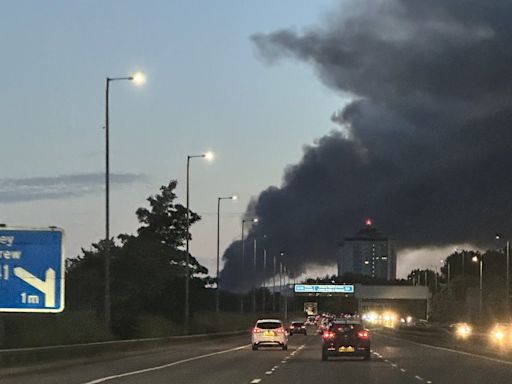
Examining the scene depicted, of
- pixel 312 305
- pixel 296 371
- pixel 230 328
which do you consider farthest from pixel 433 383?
pixel 312 305

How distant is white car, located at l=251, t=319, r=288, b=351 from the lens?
59.9m

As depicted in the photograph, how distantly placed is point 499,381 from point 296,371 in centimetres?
789

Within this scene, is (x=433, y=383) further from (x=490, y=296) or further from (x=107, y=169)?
(x=490, y=296)

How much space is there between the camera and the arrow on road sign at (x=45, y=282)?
77.1 ft

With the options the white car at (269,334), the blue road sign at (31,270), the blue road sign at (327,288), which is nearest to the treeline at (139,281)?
the white car at (269,334)

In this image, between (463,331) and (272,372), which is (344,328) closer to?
(272,372)

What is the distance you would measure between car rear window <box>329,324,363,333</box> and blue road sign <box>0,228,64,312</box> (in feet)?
75.9

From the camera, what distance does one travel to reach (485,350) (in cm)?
5434

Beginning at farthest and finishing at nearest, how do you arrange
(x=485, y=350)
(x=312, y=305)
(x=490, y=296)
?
(x=312, y=305) → (x=490, y=296) → (x=485, y=350)

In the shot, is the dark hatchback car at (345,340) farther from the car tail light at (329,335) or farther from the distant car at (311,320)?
the distant car at (311,320)

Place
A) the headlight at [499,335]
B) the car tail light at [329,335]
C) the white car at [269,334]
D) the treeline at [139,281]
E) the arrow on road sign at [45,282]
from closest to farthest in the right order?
the arrow on road sign at [45,282] → the car tail light at [329,335] → the white car at [269,334] → the headlight at [499,335] → the treeline at [139,281]

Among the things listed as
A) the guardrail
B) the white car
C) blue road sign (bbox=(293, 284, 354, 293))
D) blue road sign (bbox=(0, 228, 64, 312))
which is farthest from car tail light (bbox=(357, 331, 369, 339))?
blue road sign (bbox=(293, 284, 354, 293))

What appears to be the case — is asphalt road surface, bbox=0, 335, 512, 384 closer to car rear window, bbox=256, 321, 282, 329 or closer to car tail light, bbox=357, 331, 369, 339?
car tail light, bbox=357, 331, 369, 339

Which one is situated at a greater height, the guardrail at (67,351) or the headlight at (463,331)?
the guardrail at (67,351)
